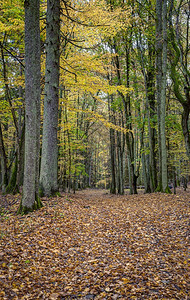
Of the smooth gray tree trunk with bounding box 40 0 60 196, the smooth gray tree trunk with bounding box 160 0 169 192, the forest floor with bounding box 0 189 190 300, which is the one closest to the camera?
the forest floor with bounding box 0 189 190 300

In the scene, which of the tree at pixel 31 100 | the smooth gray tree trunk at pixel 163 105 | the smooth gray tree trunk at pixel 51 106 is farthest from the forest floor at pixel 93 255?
the smooth gray tree trunk at pixel 163 105

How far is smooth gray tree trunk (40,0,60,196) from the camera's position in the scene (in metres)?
8.09

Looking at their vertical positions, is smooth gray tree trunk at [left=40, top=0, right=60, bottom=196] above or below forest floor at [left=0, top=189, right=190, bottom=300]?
above

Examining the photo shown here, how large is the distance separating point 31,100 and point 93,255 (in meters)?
4.34

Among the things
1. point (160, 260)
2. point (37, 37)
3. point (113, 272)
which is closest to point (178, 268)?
point (160, 260)

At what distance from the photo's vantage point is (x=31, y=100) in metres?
5.94

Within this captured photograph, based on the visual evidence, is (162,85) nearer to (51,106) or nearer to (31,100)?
(51,106)

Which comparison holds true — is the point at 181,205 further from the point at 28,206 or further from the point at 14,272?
the point at 14,272

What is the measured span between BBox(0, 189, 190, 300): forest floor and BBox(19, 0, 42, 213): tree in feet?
2.10

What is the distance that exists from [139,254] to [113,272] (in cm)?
96

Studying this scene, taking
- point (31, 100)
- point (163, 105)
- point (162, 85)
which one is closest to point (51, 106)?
point (31, 100)

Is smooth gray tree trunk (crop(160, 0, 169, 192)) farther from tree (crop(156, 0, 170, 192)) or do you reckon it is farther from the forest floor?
the forest floor

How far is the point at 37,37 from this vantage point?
6105 mm

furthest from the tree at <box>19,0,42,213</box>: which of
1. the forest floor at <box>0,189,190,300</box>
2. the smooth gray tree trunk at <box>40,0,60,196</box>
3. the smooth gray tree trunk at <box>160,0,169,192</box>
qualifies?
the smooth gray tree trunk at <box>160,0,169,192</box>
